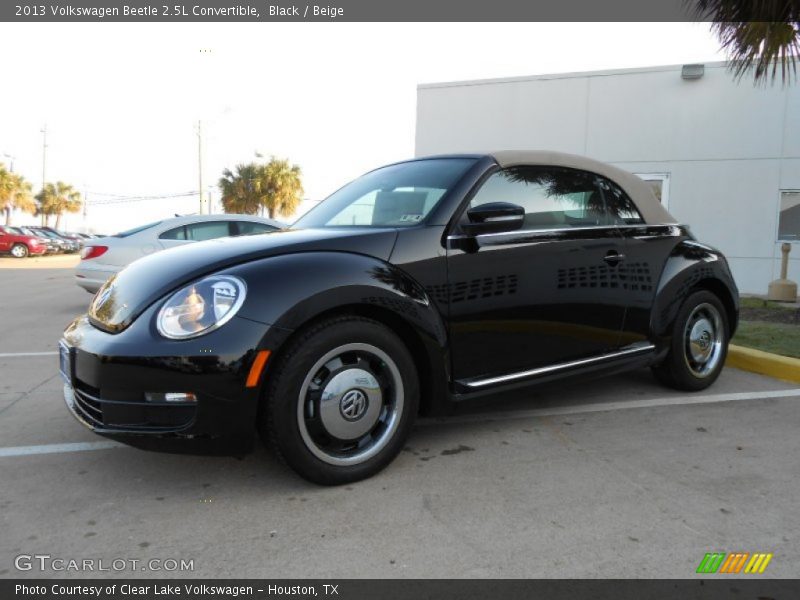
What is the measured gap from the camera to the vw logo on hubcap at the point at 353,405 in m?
2.62

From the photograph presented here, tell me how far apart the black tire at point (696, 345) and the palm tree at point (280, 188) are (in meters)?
36.8

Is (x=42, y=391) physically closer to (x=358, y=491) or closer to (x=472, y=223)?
(x=358, y=491)

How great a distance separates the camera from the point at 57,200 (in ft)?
194

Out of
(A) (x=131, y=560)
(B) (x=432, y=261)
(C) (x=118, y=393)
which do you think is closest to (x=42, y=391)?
(C) (x=118, y=393)

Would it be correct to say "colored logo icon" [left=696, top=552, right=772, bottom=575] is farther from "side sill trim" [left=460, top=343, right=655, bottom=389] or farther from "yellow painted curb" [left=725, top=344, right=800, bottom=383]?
"yellow painted curb" [left=725, top=344, right=800, bottom=383]

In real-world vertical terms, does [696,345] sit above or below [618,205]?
below

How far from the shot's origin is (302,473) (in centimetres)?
257

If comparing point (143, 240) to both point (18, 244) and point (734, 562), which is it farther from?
point (18, 244)

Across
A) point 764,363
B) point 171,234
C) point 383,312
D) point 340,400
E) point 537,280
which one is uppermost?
point 171,234

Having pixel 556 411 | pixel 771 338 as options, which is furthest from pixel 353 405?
pixel 771 338

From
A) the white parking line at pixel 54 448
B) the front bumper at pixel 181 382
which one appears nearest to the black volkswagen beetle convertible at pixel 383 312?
the front bumper at pixel 181 382

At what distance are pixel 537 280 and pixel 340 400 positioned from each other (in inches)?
50.3

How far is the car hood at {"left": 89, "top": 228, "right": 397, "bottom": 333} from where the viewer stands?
2.59 meters
